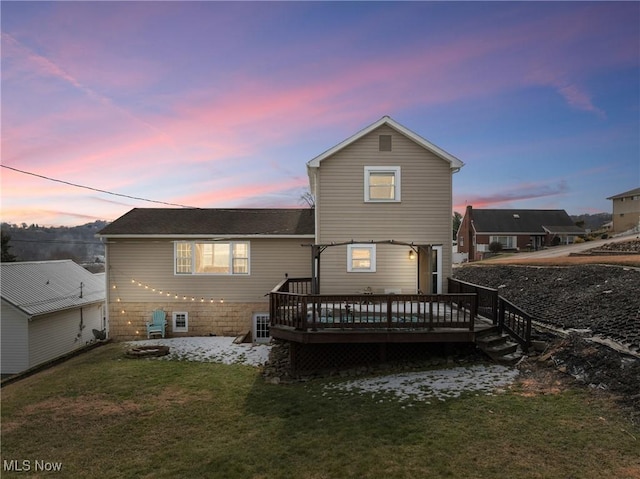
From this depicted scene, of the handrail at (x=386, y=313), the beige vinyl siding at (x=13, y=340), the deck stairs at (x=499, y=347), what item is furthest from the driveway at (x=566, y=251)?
the beige vinyl siding at (x=13, y=340)

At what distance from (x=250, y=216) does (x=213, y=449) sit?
12110 millimetres

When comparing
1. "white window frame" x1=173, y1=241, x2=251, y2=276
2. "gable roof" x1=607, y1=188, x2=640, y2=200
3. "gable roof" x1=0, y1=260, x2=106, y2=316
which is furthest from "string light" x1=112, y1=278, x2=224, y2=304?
"gable roof" x1=607, y1=188, x2=640, y2=200

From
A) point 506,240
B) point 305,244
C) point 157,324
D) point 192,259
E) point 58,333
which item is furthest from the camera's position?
point 506,240

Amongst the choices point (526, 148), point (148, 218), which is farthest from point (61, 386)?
point (526, 148)

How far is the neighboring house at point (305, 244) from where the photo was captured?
506 inches

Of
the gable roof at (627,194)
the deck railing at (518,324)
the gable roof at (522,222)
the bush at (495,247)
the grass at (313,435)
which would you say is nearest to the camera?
the grass at (313,435)

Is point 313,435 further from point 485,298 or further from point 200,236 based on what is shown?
point 200,236

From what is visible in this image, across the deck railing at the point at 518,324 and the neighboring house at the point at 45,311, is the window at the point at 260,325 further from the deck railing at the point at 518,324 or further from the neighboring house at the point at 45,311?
the neighboring house at the point at 45,311

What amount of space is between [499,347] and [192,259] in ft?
40.8

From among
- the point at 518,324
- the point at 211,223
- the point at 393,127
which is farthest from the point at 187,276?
the point at 518,324

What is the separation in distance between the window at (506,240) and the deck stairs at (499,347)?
41714 millimetres

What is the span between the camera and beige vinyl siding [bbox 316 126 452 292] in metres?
12.9

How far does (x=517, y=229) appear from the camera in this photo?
46.6 metres

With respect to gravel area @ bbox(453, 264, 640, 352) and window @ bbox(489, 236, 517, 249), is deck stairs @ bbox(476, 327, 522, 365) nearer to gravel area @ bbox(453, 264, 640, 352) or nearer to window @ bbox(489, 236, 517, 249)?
gravel area @ bbox(453, 264, 640, 352)
